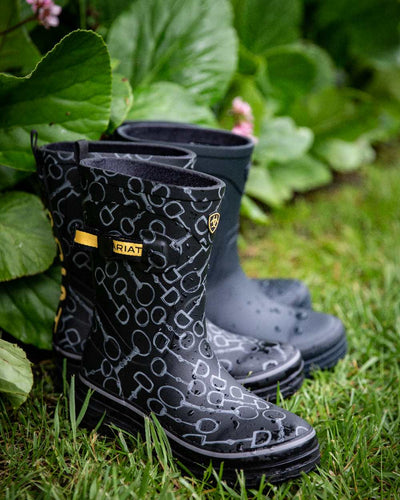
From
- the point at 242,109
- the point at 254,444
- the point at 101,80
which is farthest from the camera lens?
the point at 242,109

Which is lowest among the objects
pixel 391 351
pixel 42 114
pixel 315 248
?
pixel 315 248

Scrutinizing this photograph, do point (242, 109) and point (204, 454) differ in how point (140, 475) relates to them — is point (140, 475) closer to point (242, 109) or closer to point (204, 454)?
point (204, 454)

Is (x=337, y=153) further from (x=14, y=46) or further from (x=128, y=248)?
(x=128, y=248)

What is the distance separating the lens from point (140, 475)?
3.05 feet

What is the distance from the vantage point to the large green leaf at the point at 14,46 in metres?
1.33

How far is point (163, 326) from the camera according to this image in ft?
3.19

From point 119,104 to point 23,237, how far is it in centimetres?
38

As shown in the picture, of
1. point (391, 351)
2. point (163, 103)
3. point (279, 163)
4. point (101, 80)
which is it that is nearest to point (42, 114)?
point (101, 80)

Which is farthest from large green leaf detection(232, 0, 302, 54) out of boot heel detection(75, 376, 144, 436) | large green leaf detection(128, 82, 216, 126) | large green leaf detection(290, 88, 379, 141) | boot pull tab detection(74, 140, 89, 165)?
boot heel detection(75, 376, 144, 436)

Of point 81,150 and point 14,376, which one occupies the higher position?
point 81,150

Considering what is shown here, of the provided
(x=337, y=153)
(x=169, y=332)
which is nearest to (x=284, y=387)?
(x=169, y=332)

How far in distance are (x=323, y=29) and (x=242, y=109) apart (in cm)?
141

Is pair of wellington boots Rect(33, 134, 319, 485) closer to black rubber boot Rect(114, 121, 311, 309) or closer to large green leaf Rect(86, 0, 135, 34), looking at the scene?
black rubber boot Rect(114, 121, 311, 309)

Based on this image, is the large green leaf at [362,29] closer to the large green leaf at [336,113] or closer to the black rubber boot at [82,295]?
the large green leaf at [336,113]
